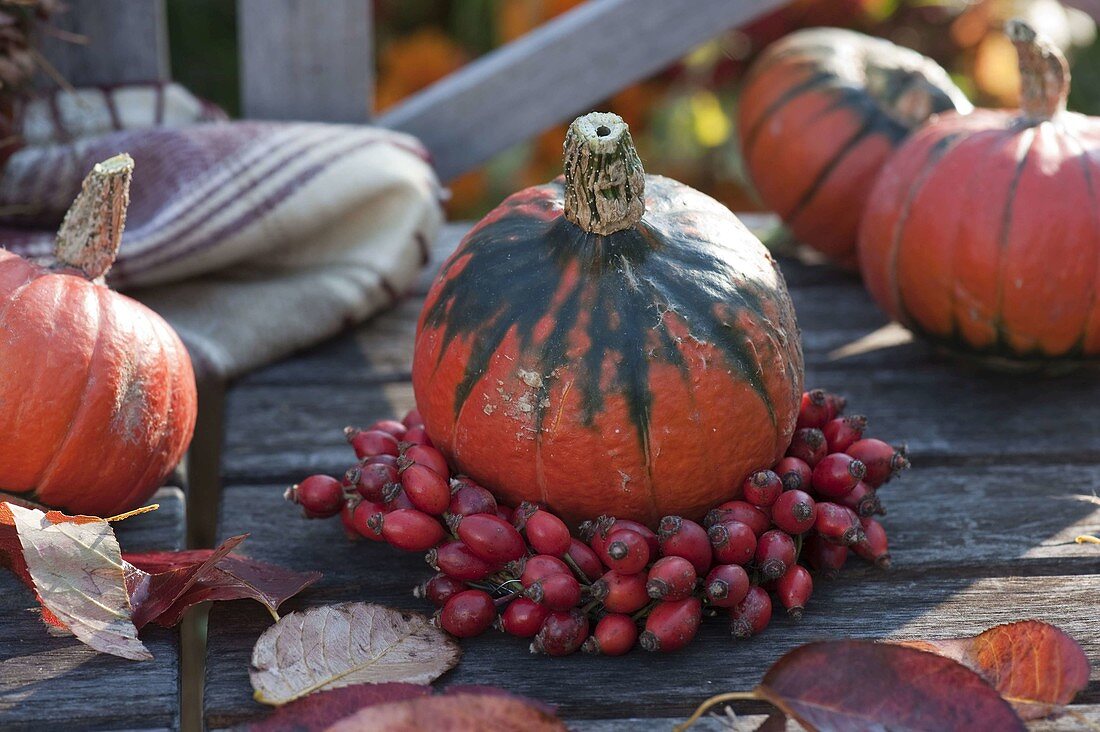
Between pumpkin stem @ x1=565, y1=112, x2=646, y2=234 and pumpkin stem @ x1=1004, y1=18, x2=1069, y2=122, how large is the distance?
0.78 meters

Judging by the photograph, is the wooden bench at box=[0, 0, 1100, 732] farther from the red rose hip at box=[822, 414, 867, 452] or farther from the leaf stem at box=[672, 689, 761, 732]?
the red rose hip at box=[822, 414, 867, 452]

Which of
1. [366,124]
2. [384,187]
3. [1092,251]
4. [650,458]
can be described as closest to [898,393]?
[1092,251]

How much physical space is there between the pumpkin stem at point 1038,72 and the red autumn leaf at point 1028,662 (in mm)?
906

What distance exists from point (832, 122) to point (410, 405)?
3.07 feet

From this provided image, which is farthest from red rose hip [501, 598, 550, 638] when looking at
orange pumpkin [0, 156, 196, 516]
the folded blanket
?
the folded blanket

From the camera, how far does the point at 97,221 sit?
130 cm

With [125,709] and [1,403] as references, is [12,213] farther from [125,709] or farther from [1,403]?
[125,709]

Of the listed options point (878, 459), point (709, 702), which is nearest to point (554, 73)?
point (878, 459)

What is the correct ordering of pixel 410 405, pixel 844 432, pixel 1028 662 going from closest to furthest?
pixel 1028 662 < pixel 844 432 < pixel 410 405

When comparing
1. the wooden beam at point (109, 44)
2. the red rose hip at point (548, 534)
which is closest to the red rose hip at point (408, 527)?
the red rose hip at point (548, 534)

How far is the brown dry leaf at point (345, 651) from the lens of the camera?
108 centimetres

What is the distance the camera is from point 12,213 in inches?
75.9

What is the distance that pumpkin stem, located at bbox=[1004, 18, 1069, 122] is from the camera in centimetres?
165

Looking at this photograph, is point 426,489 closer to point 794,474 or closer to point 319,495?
point 319,495
